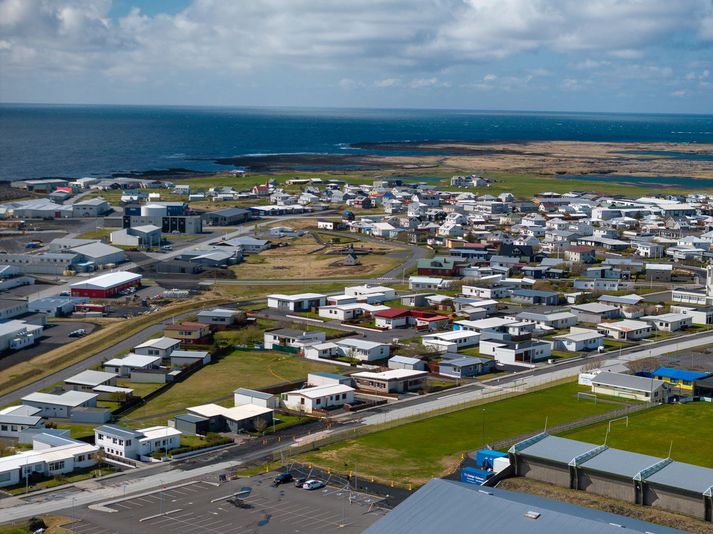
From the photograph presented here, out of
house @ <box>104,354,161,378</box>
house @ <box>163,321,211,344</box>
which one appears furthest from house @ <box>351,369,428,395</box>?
house @ <box>163,321,211,344</box>

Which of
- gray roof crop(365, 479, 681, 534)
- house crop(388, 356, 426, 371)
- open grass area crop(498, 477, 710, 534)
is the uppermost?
gray roof crop(365, 479, 681, 534)

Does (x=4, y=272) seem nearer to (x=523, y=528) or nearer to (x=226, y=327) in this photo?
(x=226, y=327)

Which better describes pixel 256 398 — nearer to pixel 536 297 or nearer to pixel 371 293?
pixel 371 293

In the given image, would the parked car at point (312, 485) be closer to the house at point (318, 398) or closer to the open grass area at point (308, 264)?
the house at point (318, 398)

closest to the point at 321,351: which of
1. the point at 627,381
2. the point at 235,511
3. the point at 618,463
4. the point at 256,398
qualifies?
the point at 256,398

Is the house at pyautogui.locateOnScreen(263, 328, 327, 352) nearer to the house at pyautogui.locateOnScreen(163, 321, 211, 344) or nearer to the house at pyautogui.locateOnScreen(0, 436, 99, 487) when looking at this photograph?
the house at pyautogui.locateOnScreen(163, 321, 211, 344)
